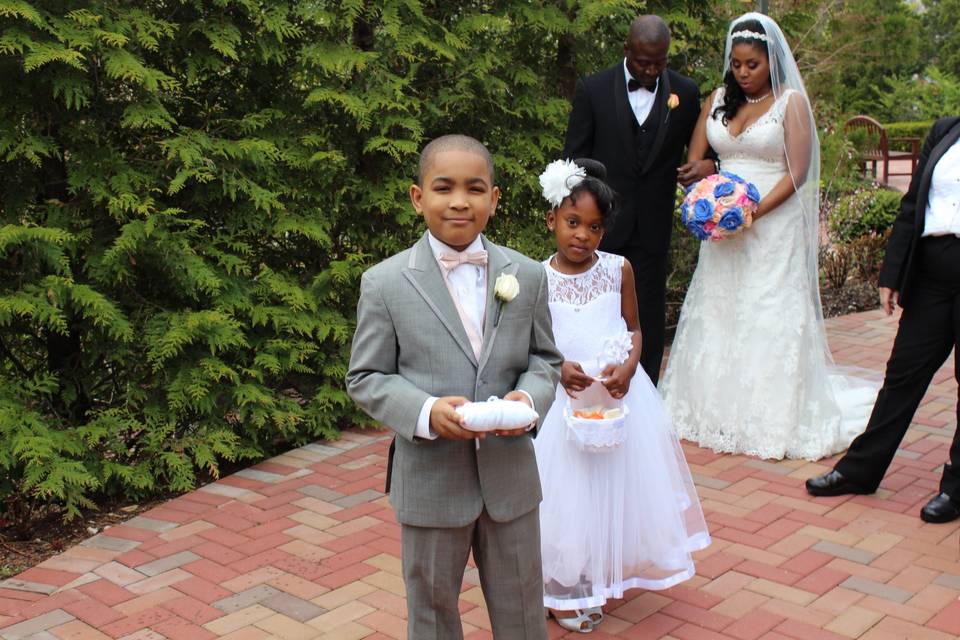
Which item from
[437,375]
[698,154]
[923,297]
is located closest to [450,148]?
[437,375]

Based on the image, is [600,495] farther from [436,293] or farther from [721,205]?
[721,205]

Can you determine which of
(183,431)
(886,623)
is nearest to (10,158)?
(183,431)

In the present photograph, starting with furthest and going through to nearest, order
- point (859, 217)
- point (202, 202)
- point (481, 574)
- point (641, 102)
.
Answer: point (859, 217), point (641, 102), point (202, 202), point (481, 574)

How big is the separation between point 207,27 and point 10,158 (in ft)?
4.09

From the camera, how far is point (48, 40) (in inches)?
175

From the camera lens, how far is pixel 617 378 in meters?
3.60

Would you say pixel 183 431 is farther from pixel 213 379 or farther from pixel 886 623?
pixel 886 623

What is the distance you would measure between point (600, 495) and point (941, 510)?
1.98m

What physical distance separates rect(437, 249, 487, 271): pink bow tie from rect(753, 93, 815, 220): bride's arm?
10.6 ft

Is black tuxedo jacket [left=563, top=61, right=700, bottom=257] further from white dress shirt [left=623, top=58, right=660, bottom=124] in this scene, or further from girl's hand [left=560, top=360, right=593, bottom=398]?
girl's hand [left=560, top=360, right=593, bottom=398]

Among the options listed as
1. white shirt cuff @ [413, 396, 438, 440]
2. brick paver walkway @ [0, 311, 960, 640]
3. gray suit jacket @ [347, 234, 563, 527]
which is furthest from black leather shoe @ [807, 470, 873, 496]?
white shirt cuff @ [413, 396, 438, 440]

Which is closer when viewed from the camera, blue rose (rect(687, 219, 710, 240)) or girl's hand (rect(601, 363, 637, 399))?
girl's hand (rect(601, 363, 637, 399))

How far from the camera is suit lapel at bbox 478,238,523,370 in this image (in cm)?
266

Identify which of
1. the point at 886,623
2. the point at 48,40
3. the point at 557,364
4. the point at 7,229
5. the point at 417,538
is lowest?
the point at 886,623
